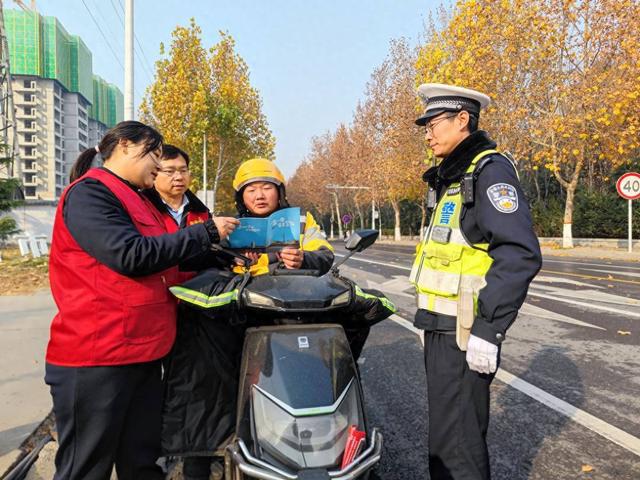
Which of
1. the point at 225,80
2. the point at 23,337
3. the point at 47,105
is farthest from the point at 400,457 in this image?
the point at 47,105

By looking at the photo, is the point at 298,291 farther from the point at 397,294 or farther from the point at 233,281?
the point at 397,294

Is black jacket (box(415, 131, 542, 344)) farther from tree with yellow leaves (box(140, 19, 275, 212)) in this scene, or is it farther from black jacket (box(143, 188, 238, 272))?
tree with yellow leaves (box(140, 19, 275, 212))

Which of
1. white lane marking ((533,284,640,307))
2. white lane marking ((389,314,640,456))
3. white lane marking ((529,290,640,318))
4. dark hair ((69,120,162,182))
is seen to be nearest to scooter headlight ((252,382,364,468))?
dark hair ((69,120,162,182))

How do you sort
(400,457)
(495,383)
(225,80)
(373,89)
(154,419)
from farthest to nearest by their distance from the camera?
(373,89)
(225,80)
(495,383)
(400,457)
(154,419)

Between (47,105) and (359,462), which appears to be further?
(47,105)

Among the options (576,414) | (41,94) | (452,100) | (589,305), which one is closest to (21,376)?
(452,100)

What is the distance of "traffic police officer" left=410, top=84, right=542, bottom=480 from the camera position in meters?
2.10

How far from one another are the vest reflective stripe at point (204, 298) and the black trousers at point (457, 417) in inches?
38.7

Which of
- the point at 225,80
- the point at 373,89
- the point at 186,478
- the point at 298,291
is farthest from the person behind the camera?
the point at 373,89

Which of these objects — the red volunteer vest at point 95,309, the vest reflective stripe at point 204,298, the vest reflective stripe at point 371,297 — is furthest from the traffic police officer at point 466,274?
the red volunteer vest at point 95,309

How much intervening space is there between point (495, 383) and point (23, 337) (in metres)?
5.30

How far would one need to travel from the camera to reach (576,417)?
371cm

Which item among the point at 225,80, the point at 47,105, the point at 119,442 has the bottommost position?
the point at 119,442

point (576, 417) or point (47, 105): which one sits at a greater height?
point (47, 105)
